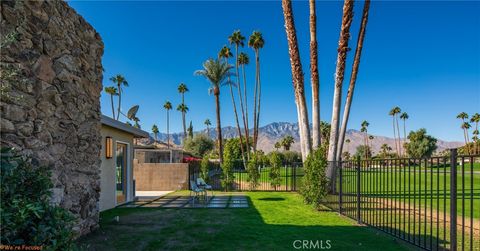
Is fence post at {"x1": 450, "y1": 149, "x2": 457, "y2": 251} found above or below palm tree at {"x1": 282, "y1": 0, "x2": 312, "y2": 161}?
below

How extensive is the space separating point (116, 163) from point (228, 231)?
5.04m

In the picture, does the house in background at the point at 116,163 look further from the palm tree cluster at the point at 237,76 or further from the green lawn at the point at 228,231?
the palm tree cluster at the point at 237,76

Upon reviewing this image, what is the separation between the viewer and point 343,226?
656 cm

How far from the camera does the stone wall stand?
131 inches

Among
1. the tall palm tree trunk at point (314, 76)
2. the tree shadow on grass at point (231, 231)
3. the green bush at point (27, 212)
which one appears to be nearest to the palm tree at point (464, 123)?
the tall palm tree trunk at point (314, 76)

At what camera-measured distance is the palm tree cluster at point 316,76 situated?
→ 1062cm

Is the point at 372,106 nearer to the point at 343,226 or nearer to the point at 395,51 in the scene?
the point at 395,51

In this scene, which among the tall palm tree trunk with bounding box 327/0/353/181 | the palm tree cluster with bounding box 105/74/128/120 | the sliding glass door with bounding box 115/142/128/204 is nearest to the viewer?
the sliding glass door with bounding box 115/142/128/204

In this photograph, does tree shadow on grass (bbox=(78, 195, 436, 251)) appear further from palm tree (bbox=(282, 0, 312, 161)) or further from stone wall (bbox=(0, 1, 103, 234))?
palm tree (bbox=(282, 0, 312, 161))

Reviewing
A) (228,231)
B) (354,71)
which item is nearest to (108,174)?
(228,231)

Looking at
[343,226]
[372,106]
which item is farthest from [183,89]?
[343,226]

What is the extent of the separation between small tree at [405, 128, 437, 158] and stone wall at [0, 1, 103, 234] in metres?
49.0

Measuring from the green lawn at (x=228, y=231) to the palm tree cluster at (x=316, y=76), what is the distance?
346 centimetres

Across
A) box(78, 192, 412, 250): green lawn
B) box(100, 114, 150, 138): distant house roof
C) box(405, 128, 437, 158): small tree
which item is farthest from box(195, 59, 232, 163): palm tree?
box(405, 128, 437, 158): small tree
